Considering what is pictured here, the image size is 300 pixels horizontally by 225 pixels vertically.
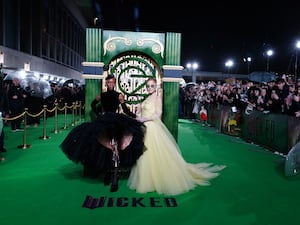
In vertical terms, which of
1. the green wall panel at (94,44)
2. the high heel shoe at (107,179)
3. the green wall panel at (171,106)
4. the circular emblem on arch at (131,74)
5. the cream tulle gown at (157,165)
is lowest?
the high heel shoe at (107,179)

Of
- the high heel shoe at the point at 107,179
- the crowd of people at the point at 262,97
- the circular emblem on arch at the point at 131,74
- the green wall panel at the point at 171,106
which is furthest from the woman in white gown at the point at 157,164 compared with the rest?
the crowd of people at the point at 262,97

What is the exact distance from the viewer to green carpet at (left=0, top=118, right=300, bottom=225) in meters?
4.34

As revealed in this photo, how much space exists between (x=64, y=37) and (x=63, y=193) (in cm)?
3491

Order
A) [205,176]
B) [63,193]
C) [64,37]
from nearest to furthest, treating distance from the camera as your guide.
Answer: [63,193] → [205,176] → [64,37]

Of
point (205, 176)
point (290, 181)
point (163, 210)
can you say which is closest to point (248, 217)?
point (163, 210)

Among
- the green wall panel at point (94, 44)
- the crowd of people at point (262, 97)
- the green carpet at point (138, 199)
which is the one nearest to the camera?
the green carpet at point (138, 199)

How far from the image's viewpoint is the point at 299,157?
618 centimetres

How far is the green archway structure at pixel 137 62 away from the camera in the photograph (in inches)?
337

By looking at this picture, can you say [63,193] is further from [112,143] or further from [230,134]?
[230,134]

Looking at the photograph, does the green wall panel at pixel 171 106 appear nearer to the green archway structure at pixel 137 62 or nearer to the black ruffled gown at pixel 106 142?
the green archway structure at pixel 137 62

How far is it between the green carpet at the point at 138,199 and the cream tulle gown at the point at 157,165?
185mm

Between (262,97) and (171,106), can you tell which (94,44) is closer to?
(171,106)

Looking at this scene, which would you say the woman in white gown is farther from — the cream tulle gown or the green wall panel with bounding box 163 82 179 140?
the green wall panel with bounding box 163 82 179 140

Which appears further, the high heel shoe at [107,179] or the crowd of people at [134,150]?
the high heel shoe at [107,179]
